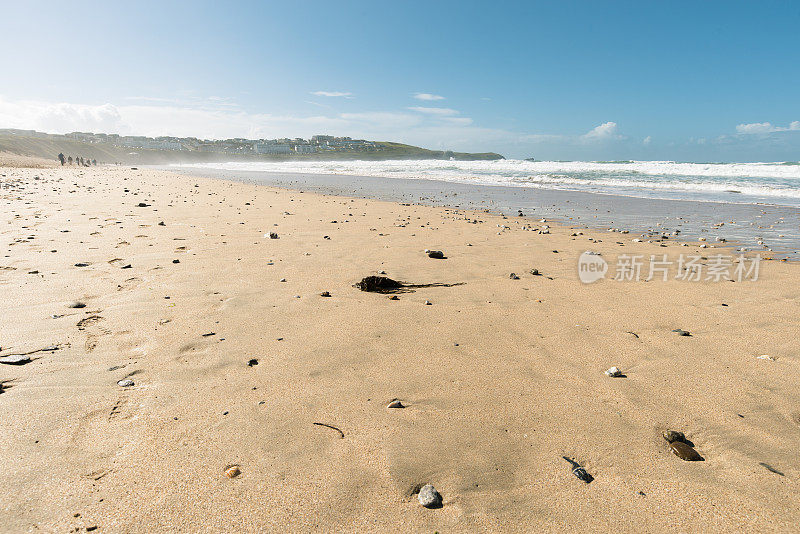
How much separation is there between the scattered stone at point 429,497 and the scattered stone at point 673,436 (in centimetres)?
145

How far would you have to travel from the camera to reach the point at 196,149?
129 metres

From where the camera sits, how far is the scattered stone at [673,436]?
2367mm

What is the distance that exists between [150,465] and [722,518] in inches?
108

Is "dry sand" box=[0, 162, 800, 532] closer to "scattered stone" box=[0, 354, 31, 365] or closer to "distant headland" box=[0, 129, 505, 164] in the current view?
"scattered stone" box=[0, 354, 31, 365]

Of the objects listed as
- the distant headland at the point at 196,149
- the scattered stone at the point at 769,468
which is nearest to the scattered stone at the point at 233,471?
the scattered stone at the point at 769,468

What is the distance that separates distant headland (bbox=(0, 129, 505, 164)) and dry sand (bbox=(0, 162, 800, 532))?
3458 inches

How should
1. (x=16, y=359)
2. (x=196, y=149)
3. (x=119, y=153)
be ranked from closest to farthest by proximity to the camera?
(x=16, y=359), (x=119, y=153), (x=196, y=149)

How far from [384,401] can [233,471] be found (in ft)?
3.23

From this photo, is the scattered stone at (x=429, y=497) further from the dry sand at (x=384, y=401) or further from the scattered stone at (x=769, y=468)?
the scattered stone at (x=769, y=468)

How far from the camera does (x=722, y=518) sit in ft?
6.10

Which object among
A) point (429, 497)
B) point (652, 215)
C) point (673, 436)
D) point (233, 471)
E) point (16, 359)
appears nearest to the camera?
point (429, 497)

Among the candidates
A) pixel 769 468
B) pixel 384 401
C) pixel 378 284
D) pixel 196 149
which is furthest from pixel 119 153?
pixel 769 468

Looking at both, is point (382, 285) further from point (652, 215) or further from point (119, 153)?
point (119, 153)

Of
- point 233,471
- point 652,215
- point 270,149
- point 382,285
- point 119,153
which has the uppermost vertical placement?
point 270,149
